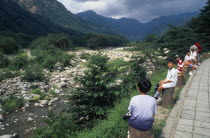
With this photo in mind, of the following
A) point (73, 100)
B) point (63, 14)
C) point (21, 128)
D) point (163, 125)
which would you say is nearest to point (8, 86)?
point (21, 128)

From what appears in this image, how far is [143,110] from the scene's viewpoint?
2943 mm

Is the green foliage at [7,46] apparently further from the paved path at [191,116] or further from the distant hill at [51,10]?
the distant hill at [51,10]

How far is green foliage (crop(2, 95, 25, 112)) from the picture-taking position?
9.03m

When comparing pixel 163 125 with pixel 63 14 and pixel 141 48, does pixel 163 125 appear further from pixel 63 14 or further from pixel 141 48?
pixel 63 14

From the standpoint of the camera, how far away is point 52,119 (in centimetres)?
581

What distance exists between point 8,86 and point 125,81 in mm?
8868

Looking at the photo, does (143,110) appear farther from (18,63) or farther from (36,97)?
(18,63)

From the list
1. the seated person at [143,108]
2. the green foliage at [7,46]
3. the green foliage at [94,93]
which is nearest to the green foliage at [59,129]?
the green foliage at [94,93]

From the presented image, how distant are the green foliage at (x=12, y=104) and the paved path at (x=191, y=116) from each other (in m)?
8.18

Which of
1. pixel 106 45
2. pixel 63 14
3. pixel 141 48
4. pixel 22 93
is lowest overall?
pixel 22 93

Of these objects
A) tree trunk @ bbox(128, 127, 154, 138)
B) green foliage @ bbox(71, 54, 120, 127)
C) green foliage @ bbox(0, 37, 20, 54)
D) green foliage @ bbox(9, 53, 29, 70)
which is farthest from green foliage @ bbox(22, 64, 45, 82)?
green foliage @ bbox(0, 37, 20, 54)

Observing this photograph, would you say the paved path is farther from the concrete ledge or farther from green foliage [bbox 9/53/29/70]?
green foliage [bbox 9/53/29/70]

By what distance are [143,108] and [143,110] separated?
34 millimetres

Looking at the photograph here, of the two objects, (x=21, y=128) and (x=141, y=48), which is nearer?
(x=21, y=128)
